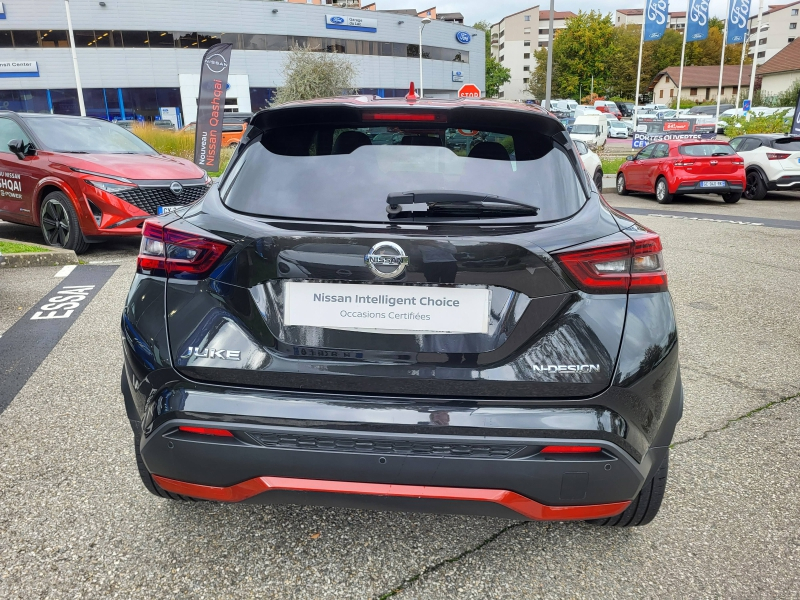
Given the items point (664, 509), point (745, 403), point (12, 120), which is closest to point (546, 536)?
point (664, 509)

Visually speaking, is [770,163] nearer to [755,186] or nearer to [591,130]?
[755,186]

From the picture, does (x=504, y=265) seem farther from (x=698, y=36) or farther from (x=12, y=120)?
(x=698, y=36)

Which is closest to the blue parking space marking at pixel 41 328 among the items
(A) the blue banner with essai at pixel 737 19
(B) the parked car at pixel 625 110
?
(A) the blue banner with essai at pixel 737 19

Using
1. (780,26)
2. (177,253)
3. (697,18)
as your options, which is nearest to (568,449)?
(177,253)

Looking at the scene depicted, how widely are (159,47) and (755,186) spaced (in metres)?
46.7

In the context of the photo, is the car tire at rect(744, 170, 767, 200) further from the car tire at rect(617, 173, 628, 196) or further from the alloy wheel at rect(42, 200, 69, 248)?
the alloy wheel at rect(42, 200, 69, 248)

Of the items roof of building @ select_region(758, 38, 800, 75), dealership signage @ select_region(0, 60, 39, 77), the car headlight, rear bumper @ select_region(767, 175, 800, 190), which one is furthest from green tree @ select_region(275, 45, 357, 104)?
roof of building @ select_region(758, 38, 800, 75)

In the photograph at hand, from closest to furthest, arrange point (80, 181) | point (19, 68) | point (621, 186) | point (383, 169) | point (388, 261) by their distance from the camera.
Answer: point (388, 261)
point (383, 169)
point (80, 181)
point (621, 186)
point (19, 68)

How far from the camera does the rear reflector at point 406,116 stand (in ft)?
7.41

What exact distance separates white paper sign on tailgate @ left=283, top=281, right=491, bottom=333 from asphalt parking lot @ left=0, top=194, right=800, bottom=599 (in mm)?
960

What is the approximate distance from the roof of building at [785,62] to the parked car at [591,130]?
146 feet

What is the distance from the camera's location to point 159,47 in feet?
165

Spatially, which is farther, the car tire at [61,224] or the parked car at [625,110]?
the parked car at [625,110]

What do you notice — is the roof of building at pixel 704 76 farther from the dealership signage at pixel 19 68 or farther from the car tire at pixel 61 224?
the car tire at pixel 61 224
